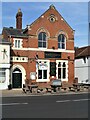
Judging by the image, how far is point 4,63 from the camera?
35.0m

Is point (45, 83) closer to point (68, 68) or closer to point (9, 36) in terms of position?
point (68, 68)

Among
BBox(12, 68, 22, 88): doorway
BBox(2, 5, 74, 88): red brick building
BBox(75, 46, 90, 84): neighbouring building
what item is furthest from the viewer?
BBox(75, 46, 90, 84): neighbouring building

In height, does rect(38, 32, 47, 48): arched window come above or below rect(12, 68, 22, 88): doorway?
above

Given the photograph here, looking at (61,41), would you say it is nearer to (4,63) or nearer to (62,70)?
(62,70)

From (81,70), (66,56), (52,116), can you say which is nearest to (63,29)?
(66,56)

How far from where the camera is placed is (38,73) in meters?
38.0

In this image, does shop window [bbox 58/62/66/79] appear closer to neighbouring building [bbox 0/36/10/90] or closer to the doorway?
the doorway

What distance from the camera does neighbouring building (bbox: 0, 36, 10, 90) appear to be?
34.9 metres

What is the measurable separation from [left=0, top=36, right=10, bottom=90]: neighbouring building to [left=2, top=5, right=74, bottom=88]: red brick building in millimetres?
1137

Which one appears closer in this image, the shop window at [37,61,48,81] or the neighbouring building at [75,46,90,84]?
the shop window at [37,61,48,81]

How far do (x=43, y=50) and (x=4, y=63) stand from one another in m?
6.43

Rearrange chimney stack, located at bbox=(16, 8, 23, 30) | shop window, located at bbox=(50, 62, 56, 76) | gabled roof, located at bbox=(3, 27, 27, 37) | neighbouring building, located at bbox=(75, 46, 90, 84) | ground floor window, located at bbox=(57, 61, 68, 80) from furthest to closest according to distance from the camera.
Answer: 1. neighbouring building, located at bbox=(75, 46, 90, 84)
2. chimney stack, located at bbox=(16, 8, 23, 30)
3. ground floor window, located at bbox=(57, 61, 68, 80)
4. shop window, located at bbox=(50, 62, 56, 76)
5. gabled roof, located at bbox=(3, 27, 27, 37)

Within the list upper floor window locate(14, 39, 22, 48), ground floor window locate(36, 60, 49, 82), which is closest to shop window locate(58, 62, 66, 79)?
ground floor window locate(36, 60, 49, 82)

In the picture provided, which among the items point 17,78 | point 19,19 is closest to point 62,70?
point 17,78
